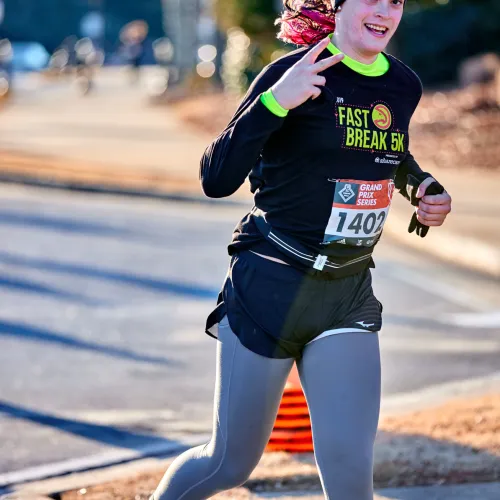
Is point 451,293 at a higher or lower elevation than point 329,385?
lower

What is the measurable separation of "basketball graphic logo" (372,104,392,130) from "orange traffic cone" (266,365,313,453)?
2.04 meters

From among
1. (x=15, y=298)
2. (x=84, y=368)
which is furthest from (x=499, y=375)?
(x=15, y=298)

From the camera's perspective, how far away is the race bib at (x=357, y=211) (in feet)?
11.8

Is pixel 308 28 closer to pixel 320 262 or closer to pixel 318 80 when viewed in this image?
pixel 318 80

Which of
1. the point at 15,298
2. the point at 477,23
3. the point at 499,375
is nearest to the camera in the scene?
the point at 499,375

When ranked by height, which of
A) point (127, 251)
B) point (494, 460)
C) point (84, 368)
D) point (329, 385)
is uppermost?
point (329, 385)

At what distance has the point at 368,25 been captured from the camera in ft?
11.9

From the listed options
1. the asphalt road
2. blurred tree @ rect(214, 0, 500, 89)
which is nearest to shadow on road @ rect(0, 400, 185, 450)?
the asphalt road

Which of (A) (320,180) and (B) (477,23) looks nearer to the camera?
(A) (320,180)

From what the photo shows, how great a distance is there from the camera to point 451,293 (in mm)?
10211

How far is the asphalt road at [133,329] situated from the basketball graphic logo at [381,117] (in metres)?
2.73

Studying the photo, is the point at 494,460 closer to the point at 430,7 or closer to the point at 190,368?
the point at 190,368

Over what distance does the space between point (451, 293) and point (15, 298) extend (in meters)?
3.51

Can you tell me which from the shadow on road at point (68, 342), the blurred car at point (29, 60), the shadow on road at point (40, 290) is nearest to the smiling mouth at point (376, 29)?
the shadow on road at point (68, 342)
